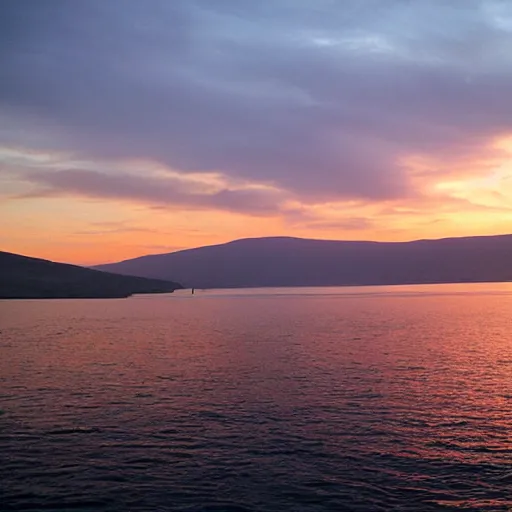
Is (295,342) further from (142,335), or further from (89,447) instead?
(89,447)

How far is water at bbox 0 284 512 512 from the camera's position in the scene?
22719 mm

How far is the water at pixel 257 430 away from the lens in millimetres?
22719

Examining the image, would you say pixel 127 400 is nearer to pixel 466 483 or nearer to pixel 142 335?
pixel 466 483

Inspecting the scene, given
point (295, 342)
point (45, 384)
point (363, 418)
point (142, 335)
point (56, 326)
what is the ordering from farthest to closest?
point (56, 326) < point (142, 335) < point (295, 342) < point (45, 384) < point (363, 418)

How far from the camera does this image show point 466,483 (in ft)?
77.3


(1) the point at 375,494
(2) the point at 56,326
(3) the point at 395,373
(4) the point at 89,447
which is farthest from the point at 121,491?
(2) the point at 56,326

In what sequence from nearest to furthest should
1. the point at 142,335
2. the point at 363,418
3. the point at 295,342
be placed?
the point at 363,418, the point at 295,342, the point at 142,335

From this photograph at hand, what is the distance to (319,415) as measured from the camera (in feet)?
113

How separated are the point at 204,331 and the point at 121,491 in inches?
2764

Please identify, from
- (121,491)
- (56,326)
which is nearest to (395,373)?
(121,491)

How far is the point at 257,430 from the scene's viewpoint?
31484mm

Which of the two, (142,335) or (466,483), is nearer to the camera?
(466,483)

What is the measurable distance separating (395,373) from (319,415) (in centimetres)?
1695

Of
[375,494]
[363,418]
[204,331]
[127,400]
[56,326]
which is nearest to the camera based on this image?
[375,494]
